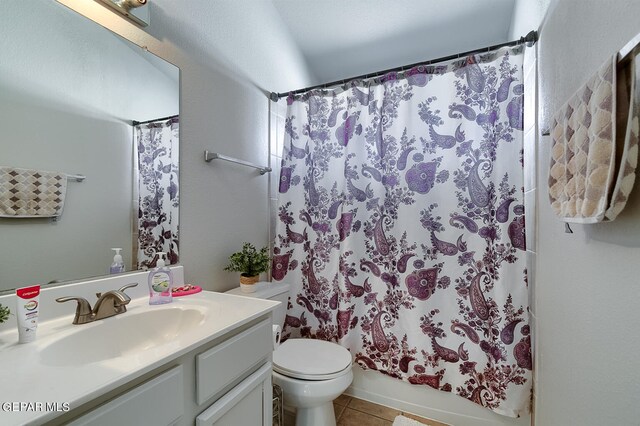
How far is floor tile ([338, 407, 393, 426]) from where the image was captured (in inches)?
59.9

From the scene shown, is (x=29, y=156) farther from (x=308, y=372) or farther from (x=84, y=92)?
(x=308, y=372)

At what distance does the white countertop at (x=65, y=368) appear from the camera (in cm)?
46

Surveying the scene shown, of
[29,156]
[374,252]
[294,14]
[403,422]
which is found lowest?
[403,422]

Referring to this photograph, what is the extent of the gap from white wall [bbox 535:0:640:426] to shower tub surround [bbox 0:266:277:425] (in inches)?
38.3

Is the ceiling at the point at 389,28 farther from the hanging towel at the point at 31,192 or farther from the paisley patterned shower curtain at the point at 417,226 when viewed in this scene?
the hanging towel at the point at 31,192

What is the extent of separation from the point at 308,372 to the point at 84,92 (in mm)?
1457

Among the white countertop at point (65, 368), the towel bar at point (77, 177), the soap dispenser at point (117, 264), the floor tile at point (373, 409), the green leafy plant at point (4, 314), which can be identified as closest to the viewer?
the white countertop at point (65, 368)

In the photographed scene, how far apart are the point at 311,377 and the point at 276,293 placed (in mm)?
509

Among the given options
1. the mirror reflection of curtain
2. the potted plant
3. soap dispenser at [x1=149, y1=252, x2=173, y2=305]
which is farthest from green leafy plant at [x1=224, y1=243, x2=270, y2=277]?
soap dispenser at [x1=149, y1=252, x2=173, y2=305]

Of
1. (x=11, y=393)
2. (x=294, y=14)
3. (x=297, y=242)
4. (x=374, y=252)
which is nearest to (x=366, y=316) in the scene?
(x=374, y=252)

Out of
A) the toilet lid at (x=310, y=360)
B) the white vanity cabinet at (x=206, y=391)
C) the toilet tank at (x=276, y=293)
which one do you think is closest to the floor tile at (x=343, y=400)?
the toilet lid at (x=310, y=360)

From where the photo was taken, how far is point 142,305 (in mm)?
999

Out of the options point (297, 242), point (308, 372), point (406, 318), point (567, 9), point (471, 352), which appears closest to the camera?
point (567, 9)

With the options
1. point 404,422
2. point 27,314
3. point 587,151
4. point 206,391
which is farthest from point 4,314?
point 404,422
